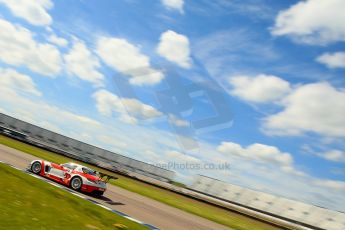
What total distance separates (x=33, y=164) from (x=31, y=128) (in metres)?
33.5

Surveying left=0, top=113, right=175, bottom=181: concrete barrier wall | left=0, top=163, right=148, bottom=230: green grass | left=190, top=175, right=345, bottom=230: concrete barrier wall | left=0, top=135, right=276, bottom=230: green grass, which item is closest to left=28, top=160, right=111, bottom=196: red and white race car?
left=0, top=163, right=148, bottom=230: green grass

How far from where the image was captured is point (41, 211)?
7102 millimetres

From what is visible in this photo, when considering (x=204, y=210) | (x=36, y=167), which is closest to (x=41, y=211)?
(x=36, y=167)

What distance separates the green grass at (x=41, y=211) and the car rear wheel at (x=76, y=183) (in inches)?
188

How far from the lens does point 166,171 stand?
49375 millimetres

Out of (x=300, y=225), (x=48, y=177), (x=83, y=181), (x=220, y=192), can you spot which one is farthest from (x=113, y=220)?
(x=220, y=192)

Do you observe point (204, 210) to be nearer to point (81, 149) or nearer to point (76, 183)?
point (76, 183)

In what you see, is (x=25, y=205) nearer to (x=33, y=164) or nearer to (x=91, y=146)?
(x=33, y=164)

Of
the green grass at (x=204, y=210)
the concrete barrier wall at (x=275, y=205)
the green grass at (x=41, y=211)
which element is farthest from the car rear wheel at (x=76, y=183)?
the concrete barrier wall at (x=275, y=205)

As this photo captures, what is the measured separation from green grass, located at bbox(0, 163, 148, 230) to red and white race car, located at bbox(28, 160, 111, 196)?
4677 millimetres

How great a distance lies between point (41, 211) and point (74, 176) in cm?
787

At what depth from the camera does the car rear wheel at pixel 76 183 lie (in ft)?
47.7

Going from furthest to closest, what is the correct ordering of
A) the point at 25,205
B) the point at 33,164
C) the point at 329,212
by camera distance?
the point at 329,212 < the point at 33,164 < the point at 25,205

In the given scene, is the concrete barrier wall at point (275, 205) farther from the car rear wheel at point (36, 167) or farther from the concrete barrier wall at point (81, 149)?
the car rear wheel at point (36, 167)
